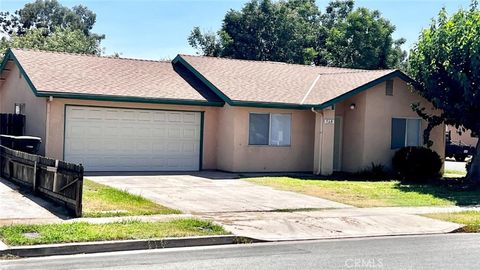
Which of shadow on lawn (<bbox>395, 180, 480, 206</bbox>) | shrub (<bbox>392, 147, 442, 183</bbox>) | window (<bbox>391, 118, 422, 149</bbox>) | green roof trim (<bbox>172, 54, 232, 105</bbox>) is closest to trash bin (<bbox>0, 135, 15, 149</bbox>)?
green roof trim (<bbox>172, 54, 232, 105</bbox>)

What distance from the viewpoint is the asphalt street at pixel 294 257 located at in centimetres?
908

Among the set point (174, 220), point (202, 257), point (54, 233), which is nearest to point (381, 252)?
point (202, 257)

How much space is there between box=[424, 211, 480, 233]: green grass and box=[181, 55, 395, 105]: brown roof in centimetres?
872

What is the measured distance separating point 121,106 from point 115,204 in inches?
323

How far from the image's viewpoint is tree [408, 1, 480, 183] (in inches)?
790

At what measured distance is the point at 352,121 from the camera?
2427 centimetres

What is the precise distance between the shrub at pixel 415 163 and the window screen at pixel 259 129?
15.8 feet

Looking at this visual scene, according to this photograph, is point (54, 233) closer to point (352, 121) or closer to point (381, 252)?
point (381, 252)

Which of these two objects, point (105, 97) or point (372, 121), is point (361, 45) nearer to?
point (372, 121)

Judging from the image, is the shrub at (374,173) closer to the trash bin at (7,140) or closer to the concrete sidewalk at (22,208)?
the trash bin at (7,140)

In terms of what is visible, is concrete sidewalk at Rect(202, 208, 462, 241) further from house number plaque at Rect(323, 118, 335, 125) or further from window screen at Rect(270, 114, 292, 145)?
window screen at Rect(270, 114, 292, 145)

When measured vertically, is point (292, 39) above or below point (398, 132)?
above

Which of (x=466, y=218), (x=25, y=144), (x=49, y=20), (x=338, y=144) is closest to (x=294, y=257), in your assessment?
(x=466, y=218)

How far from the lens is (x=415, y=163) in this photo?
23.1 meters
